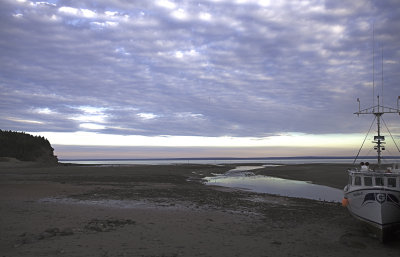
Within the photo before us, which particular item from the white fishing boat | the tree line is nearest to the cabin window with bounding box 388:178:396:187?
the white fishing boat

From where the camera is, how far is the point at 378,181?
577 inches

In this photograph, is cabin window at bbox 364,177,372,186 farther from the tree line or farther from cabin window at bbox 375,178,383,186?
the tree line

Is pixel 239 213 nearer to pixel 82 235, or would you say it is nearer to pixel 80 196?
pixel 82 235

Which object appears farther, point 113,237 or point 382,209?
point 382,209

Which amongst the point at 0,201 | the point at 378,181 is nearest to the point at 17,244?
the point at 0,201

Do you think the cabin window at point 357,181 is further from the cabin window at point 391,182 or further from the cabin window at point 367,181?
the cabin window at point 391,182

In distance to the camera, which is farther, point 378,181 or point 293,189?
point 293,189

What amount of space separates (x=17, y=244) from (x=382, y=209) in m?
13.5

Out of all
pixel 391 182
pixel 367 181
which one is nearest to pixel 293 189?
pixel 367 181

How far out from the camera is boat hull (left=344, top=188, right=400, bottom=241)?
1267cm

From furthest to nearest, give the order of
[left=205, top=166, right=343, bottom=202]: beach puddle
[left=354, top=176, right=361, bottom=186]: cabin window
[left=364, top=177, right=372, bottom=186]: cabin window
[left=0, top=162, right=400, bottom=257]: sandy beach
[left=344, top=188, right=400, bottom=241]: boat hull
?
[left=205, top=166, right=343, bottom=202]: beach puddle < [left=354, top=176, right=361, bottom=186]: cabin window < [left=364, top=177, right=372, bottom=186]: cabin window < [left=344, top=188, right=400, bottom=241]: boat hull < [left=0, top=162, right=400, bottom=257]: sandy beach

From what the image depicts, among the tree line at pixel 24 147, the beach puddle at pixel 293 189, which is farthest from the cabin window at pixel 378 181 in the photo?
the tree line at pixel 24 147

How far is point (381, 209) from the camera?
508 inches

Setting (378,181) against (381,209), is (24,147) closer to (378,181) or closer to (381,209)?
(378,181)
